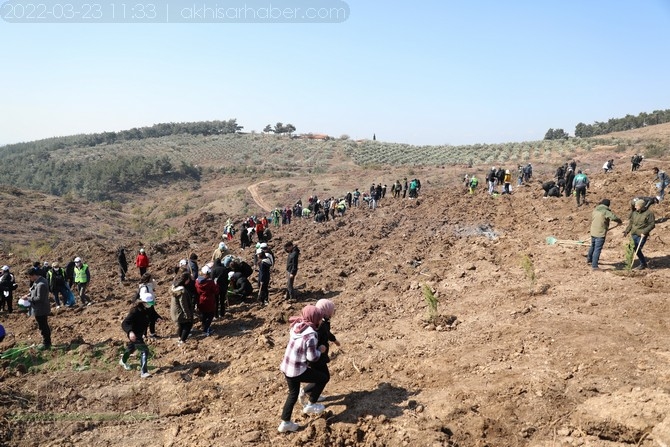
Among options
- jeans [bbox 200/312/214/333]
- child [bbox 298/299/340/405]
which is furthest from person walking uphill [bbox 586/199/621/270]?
jeans [bbox 200/312/214/333]

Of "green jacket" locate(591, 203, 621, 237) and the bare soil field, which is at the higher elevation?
"green jacket" locate(591, 203, 621, 237)

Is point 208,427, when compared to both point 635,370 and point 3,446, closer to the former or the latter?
point 3,446

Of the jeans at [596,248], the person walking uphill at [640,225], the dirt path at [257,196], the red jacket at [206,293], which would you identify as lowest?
the dirt path at [257,196]

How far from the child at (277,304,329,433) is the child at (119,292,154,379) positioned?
3194mm

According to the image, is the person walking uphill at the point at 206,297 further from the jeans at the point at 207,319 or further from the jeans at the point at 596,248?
the jeans at the point at 596,248

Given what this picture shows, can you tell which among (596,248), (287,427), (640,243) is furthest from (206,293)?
(640,243)

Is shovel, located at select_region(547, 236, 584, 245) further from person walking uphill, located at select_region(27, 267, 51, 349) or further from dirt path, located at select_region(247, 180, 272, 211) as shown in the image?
dirt path, located at select_region(247, 180, 272, 211)

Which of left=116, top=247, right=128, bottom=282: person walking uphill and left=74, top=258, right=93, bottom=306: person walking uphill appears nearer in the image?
left=74, top=258, right=93, bottom=306: person walking uphill

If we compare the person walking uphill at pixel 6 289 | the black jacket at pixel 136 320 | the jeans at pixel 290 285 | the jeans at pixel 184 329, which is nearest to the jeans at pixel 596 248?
the jeans at pixel 290 285

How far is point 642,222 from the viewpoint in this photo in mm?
8289

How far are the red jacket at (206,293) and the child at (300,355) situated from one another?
406 cm

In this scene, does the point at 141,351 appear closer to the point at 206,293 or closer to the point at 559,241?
the point at 206,293

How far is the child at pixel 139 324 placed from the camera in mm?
7065

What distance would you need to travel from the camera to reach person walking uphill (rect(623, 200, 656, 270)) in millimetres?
8258
